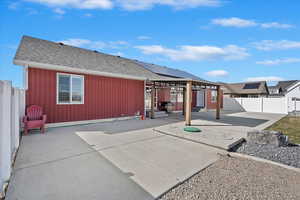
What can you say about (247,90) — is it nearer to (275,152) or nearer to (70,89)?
(275,152)

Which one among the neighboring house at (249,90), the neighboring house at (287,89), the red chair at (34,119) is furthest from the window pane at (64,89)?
the neighboring house at (287,89)

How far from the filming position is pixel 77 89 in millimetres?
6898

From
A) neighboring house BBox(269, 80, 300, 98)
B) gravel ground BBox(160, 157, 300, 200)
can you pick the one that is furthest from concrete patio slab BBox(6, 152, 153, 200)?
neighboring house BBox(269, 80, 300, 98)

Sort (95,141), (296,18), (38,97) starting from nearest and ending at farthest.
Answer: (95,141), (38,97), (296,18)

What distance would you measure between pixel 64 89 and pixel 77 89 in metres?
0.56

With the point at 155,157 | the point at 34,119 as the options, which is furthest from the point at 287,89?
the point at 34,119

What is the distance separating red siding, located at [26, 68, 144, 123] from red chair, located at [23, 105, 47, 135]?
412 mm

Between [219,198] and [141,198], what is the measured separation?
3.76 feet

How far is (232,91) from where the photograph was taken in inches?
1017

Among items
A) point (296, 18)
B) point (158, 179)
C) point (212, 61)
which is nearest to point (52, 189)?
point (158, 179)

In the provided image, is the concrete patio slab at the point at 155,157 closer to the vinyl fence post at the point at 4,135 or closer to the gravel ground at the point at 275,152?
the gravel ground at the point at 275,152

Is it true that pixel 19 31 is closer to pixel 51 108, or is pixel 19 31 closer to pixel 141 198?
pixel 51 108

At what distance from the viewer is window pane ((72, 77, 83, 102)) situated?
6777 millimetres

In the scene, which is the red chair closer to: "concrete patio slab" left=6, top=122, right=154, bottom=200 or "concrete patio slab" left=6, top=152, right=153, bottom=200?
"concrete patio slab" left=6, top=122, right=154, bottom=200
